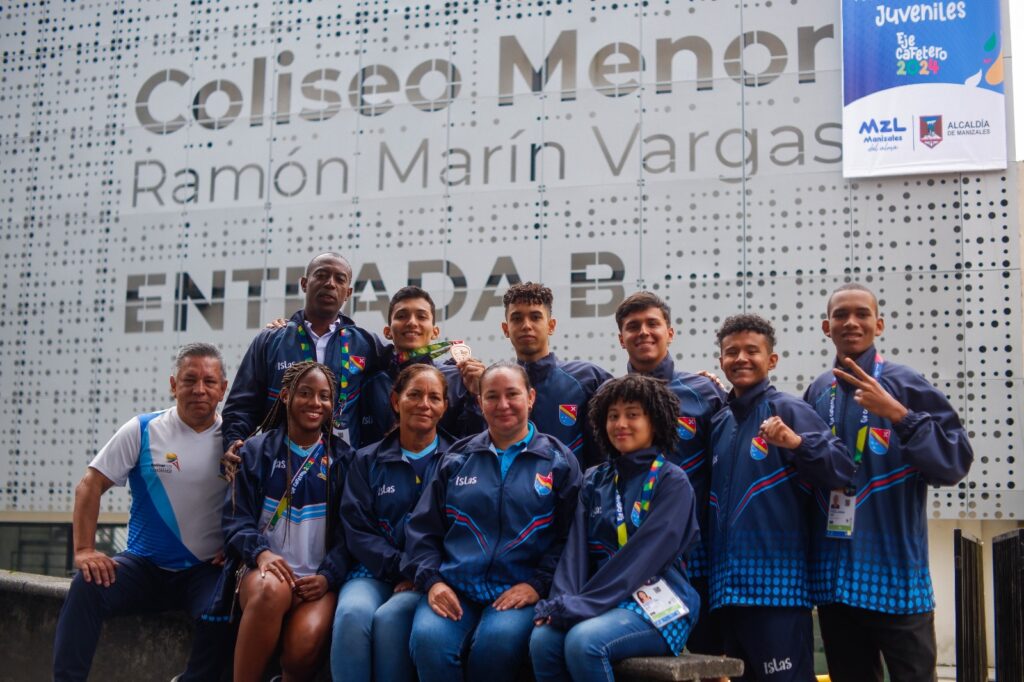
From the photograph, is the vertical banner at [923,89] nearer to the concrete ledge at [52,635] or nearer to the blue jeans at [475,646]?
the blue jeans at [475,646]

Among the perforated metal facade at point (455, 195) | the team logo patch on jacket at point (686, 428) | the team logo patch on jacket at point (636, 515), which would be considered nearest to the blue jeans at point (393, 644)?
the team logo patch on jacket at point (636, 515)

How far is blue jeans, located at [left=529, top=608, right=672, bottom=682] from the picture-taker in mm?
3598

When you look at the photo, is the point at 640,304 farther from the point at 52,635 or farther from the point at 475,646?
the point at 52,635

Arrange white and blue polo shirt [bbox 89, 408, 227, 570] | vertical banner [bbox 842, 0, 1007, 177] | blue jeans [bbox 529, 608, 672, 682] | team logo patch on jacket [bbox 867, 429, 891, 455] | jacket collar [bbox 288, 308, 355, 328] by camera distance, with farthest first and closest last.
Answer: vertical banner [bbox 842, 0, 1007, 177] < jacket collar [bbox 288, 308, 355, 328] < white and blue polo shirt [bbox 89, 408, 227, 570] < team logo patch on jacket [bbox 867, 429, 891, 455] < blue jeans [bbox 529, 608, 672, 682]

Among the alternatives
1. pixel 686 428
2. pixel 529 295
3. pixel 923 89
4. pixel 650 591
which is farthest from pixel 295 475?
pixel 923 89

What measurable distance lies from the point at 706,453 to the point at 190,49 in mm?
8613

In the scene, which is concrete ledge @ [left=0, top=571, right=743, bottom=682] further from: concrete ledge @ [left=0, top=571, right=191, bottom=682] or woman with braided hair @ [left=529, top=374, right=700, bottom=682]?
woman with braided hair @ [left=529, top=374, right=700, bottom=682]

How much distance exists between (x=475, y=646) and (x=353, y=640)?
0.52 metres

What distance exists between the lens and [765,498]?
167 inches

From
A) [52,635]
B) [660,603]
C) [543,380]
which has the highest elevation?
[543,380]

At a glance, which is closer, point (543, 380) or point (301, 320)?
point (543, 380)

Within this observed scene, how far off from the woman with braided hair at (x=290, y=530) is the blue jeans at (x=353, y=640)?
0.15 m

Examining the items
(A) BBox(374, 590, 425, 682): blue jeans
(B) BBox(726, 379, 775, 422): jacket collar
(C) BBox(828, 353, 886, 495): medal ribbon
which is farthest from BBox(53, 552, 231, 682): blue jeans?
(C) BBox(828, 353, 886, 495): medal ribbon

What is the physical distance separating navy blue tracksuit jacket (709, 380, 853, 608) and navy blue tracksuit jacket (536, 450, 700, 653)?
0.29 meters
